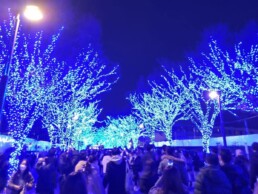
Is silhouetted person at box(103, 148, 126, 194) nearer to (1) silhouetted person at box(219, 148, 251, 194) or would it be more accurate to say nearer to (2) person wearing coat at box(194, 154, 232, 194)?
(1) silhouetted person at box(219, 148, 251, 194)

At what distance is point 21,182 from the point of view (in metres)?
5.99

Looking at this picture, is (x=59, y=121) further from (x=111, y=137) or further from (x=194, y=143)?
(x=111, y=137)

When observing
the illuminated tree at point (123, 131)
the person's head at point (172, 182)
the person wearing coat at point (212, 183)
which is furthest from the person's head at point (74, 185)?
the illuminated tree at point (123, 131)

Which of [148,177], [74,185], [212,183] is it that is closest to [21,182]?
[74,185]

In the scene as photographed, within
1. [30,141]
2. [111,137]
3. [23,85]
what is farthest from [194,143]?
[111,137]

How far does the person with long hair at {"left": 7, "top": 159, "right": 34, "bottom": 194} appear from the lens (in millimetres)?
5821

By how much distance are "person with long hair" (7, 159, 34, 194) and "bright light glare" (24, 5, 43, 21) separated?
3.73 meters

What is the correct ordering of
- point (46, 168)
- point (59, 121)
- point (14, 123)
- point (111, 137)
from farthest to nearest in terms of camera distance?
point (111, 137) → point (59, 121) → point (14, 123) → point (46, 168)

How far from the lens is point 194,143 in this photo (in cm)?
3061

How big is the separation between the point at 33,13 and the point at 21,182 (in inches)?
167

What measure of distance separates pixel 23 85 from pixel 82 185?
29.1 feet

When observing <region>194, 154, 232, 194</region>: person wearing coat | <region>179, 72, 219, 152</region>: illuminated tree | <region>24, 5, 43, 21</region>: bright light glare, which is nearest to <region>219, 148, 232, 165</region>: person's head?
<region>194, 154, 232, 194</region>: person wearing coat

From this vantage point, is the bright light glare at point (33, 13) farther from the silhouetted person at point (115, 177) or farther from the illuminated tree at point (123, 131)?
the illuminated tree at point (123, 131)

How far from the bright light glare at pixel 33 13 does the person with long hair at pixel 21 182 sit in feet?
12.2
